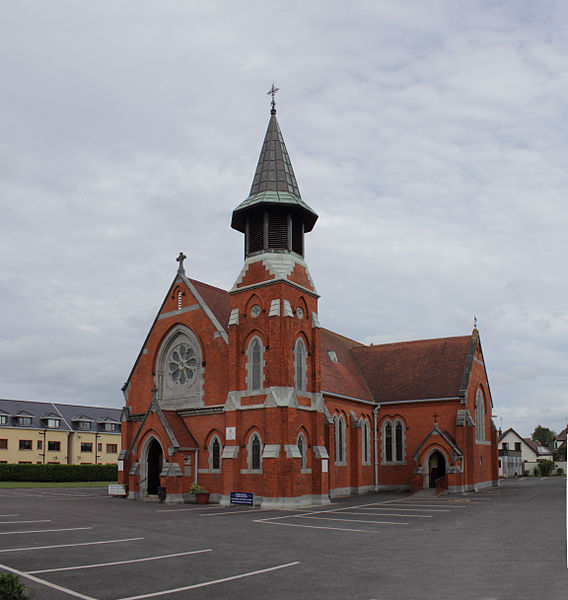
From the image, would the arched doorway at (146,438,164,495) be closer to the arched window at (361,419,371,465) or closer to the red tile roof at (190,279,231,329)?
the red tile roof at (190,279,231,329)

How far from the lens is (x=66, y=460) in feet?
278

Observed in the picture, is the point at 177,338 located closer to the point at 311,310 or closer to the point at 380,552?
the point at 311,310

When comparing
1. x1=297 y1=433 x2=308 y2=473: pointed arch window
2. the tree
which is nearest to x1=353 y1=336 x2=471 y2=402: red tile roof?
A: x1=297 y1=433 x2=308 y2=473: pointed arch window

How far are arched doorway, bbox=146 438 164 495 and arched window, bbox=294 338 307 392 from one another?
938 cm

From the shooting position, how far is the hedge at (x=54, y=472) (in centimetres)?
6144

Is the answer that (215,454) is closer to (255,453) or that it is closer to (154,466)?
(255,453)

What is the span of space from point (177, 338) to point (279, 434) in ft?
34.5

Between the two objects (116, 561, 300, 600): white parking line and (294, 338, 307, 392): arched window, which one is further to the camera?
(294, 338, 307, 392): arched window

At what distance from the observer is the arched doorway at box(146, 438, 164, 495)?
1391 inches

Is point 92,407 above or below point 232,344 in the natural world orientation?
below

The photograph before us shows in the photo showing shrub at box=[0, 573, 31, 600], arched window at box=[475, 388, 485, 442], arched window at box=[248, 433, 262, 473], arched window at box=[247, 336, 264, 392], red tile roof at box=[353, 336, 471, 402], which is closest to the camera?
shrub at box=[0, 573, 31, 600]

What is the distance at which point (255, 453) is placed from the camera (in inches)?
1240

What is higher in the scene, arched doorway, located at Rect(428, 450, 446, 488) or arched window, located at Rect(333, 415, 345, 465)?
arched window, located at Rect(333, 415, 345, 465)

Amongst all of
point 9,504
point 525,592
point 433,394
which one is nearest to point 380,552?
point 525,592
